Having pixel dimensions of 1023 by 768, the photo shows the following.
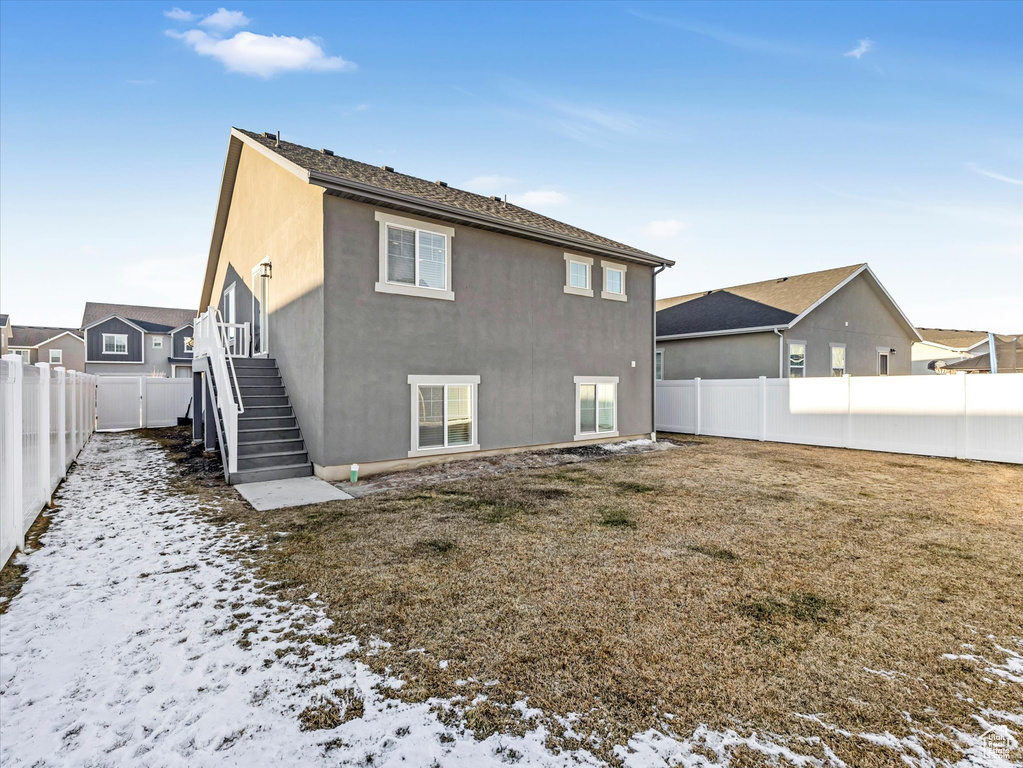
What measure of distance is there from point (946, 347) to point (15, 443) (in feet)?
138

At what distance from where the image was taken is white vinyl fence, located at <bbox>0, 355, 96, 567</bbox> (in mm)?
4380

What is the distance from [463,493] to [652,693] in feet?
17.1

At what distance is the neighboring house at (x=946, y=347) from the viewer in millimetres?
29469

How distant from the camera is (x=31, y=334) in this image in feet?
131

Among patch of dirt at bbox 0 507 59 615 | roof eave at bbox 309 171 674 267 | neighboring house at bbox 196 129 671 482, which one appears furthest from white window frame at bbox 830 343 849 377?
patch of dirt at bbox 0 507 59 615

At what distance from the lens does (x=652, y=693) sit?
2615 millimetres

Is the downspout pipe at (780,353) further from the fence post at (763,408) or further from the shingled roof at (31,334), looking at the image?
the shingled roof at (31,334)

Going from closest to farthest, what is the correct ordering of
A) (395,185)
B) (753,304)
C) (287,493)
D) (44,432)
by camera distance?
1. (44,432)
2. (287,493)
3. (395,185)
4. (753,304)

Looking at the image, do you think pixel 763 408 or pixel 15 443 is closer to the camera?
pixel 15 443

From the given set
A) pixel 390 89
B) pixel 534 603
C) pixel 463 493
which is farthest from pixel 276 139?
pixel 534 603

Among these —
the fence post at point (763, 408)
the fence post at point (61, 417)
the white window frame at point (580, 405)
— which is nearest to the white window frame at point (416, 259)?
the white window frame at point (580, 405)

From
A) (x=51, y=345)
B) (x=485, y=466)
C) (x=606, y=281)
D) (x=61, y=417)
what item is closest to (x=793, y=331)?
(x=606, y=281)

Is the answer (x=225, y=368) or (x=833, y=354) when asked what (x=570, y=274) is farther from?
(x=833, y=354)

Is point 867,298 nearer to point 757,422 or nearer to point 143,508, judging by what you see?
point 757,422
